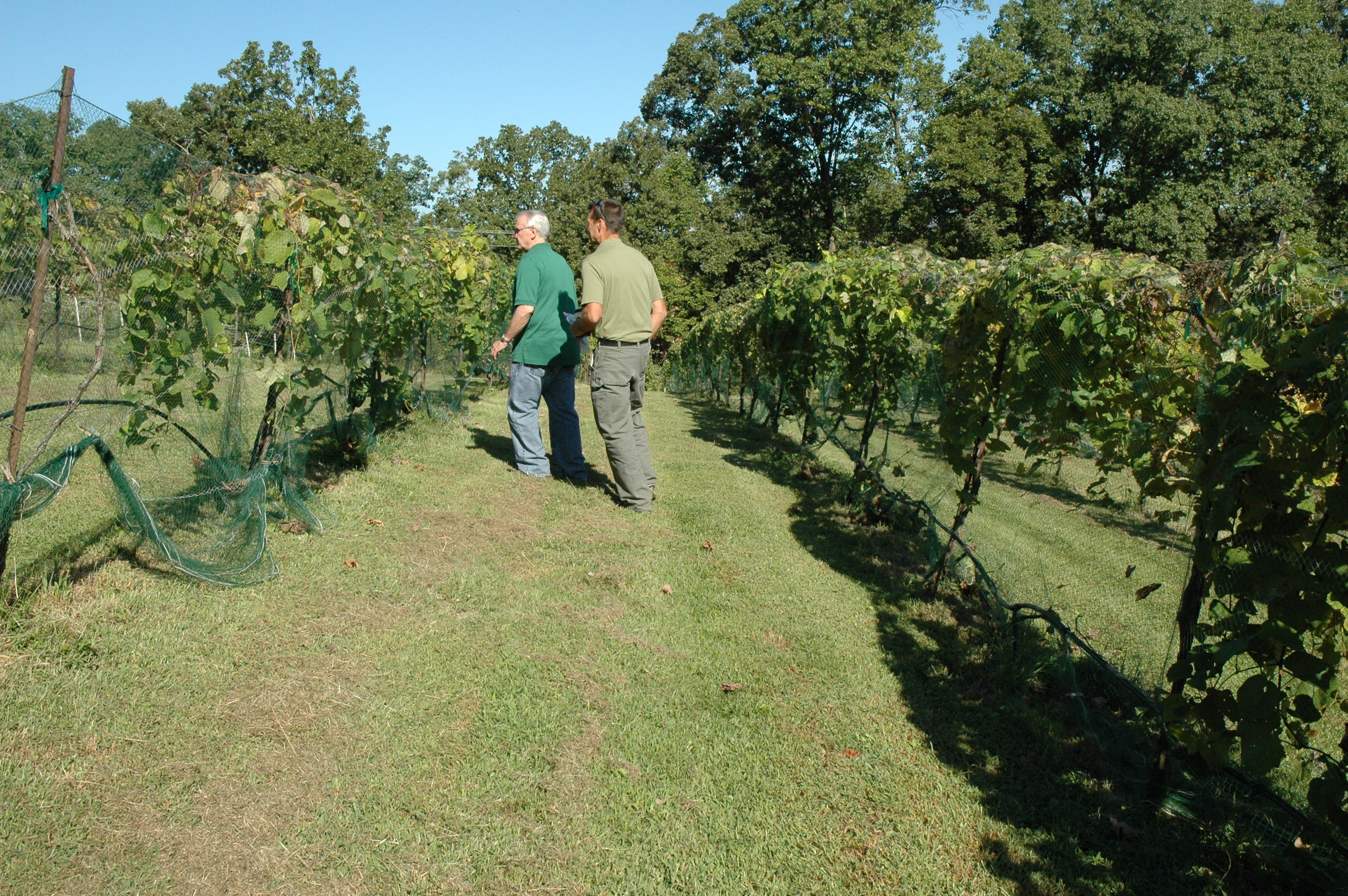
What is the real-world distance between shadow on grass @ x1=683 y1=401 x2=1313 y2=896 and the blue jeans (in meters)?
2.09

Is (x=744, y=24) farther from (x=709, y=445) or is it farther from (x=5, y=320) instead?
(x=5, y=320)

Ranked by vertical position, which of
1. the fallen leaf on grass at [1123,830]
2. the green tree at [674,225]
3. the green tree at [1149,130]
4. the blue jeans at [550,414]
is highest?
the green tree at [1149,130]

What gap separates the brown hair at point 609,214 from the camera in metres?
5.48

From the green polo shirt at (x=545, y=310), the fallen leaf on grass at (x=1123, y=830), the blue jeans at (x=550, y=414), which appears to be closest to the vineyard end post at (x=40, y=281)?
the green polo shirt at (x=545, y=310)

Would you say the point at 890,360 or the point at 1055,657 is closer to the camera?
the point at 1055,657

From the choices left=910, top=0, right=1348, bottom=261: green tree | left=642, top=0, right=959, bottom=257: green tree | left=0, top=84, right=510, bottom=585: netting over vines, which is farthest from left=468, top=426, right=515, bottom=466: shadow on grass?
left=642, top=0, right=959, bottom=257: green tree

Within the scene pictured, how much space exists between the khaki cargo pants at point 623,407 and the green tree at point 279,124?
1048 inches

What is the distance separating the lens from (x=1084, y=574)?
595 cm

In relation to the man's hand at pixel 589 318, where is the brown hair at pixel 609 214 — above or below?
above

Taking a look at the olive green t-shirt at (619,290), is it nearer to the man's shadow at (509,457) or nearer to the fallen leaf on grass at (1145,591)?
the man's shadow at (509,457)

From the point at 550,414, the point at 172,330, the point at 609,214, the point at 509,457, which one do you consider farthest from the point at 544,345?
the point at 172,330

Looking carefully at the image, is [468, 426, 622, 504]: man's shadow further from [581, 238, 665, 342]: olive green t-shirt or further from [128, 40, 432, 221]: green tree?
[128, 40, 432, 221]: green tree

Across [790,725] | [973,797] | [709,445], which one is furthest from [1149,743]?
[709,445]

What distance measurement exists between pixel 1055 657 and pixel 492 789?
2445 millimetres
